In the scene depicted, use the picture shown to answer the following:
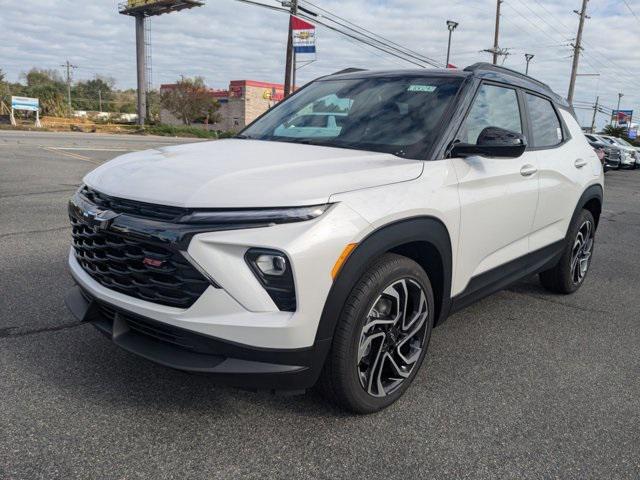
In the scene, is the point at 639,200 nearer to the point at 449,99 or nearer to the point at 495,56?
the point at 449,99

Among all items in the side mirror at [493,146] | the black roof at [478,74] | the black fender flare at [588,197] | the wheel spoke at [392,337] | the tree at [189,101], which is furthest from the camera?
the tree at [189,101]

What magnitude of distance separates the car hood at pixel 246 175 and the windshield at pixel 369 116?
0.21m

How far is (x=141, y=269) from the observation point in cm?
241

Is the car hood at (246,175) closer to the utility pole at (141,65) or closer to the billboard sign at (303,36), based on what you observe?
the billboard sign at (303,36)

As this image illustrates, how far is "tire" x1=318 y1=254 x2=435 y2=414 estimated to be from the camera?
2.48 m

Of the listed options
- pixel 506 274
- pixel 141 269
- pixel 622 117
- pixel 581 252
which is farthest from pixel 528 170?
pixel 622 117

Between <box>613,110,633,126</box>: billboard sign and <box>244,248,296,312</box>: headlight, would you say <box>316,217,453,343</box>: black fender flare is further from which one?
<box>613,110,633,126</box>: billboard sign

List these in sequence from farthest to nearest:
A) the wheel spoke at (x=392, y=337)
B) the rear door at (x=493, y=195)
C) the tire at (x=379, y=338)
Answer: the rear door at (x=493, y=195), the wheel spoke at (x=392, y=337), the tire at (x=379, y=338)

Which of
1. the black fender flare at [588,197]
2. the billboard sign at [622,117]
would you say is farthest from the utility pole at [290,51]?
the billboard sign at [622,117]

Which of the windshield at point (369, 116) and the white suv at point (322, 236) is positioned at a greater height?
the windshield at point (369, 116)

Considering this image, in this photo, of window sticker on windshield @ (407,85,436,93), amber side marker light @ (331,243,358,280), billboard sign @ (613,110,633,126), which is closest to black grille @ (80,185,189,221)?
amber side marker light @ (331,243,358,280)

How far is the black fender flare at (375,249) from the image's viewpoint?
2.35 metres

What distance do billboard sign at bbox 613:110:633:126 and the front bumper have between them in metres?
103

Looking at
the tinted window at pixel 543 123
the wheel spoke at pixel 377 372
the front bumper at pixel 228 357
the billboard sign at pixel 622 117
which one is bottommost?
the wheel spoke at pixel 377 372
